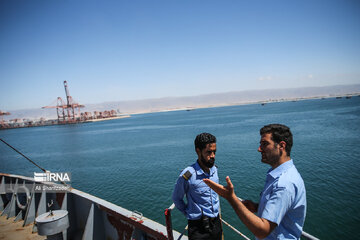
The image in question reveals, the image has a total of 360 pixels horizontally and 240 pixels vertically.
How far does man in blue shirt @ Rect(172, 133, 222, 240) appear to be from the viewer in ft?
9.70

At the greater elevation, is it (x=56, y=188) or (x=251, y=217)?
(x=251, y=217)

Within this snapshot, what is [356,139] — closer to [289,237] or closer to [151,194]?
[151,194]

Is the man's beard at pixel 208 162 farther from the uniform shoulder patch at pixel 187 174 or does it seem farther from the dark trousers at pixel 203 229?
the dark trousers at pixel 203 229


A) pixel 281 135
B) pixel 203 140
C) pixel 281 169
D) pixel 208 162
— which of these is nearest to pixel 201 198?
pixel 208 162

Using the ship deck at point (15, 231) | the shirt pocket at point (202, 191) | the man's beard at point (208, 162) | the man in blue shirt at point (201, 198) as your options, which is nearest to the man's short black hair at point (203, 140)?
the man in blue shirt at point (201, 198)

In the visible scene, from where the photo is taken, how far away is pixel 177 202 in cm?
312

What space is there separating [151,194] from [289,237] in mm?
12482

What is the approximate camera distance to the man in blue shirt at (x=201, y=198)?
2955mm

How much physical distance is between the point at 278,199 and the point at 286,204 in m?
0.09

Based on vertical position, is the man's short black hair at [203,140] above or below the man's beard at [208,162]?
above

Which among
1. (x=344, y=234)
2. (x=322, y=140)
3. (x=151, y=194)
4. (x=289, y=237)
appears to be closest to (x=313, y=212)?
(x=344, y=234)

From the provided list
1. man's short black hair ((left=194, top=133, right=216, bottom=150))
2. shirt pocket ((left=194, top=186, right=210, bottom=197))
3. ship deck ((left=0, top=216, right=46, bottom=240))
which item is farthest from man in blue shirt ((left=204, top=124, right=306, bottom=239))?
ship deck ((left=0, top=216, right=46, bottom=240))

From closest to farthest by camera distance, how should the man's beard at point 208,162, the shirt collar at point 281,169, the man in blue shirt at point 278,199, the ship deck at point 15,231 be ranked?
1. the man in blue shirt at point 278,199
2. the shirt collar at point 281,169
3. the man's beard at point 208,162
4. the ship deck at point 15,231

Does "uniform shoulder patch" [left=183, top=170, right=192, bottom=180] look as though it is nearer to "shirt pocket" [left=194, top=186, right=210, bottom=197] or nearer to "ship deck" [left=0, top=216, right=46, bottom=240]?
"shirt pocket" [left=194, top=186, right=210, bottom=197]
